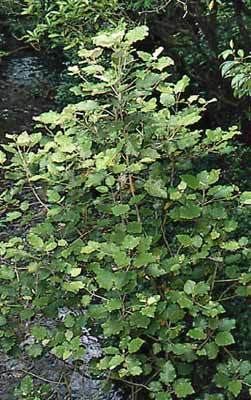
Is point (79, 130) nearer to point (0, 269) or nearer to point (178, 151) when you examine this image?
point (178, 151)

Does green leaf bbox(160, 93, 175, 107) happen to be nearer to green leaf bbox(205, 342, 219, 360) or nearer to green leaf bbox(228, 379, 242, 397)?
green leaf bbox(205, 342, 219, 360)

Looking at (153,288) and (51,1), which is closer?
(153,288)

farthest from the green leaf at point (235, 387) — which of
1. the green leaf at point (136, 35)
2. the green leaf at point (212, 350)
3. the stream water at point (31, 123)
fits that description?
the green leaf at point (136, 35)

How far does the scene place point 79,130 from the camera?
2219 millimetres

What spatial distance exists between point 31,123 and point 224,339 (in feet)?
14.3

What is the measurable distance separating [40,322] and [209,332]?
694mm

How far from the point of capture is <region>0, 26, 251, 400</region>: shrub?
82.1 inches

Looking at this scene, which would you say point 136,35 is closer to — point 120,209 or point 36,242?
point 120,209

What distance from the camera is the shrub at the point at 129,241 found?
2086 mm

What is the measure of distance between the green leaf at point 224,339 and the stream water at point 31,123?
0.60 m

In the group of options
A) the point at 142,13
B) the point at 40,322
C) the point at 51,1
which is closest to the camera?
the point at 40,322

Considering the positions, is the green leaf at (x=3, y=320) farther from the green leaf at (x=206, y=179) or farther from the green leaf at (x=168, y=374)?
Answer: the green leaf at (x=206, y=179)

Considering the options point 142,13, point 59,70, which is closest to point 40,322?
point 142,13

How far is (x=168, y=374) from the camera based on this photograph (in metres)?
2.12
